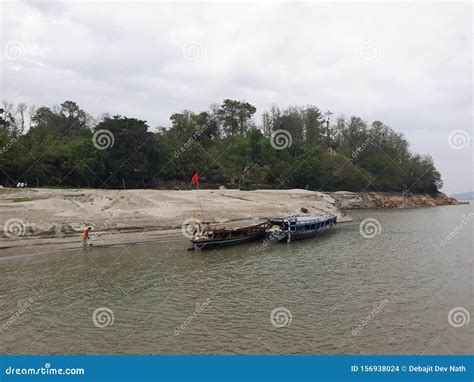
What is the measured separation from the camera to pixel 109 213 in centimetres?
4000

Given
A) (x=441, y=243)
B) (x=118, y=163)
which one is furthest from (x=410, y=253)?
(x=118, y=163)

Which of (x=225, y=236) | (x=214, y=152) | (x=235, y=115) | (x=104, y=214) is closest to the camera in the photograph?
(x=225, y=236)

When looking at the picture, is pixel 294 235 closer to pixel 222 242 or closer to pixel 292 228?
pixel 292 228

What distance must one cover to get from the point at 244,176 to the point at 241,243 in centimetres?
4990

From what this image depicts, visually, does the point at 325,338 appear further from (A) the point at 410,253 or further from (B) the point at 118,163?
(B) the point at 118,163

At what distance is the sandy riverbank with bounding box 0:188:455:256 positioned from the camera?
32.6 metres

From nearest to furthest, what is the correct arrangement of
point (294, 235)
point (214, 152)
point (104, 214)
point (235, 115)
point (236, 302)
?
1. point (236, 302)
2. point (294, 235)
3. point (104, 214)
4. point (214, 152)
5. point (235, 115)

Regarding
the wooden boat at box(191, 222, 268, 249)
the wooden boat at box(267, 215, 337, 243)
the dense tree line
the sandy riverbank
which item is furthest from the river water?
the dense tree line

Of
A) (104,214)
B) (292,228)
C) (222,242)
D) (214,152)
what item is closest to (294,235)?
(292,228)

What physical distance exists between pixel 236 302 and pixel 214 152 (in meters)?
75.1

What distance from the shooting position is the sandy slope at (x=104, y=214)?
107 ft

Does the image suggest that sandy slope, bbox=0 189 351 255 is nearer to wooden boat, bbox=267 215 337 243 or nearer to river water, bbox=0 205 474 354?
river water, bbox=0 205 474 354

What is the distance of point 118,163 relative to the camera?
213ft

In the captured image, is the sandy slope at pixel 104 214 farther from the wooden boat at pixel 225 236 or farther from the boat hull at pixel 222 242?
the boat hull at pixel 222 242
